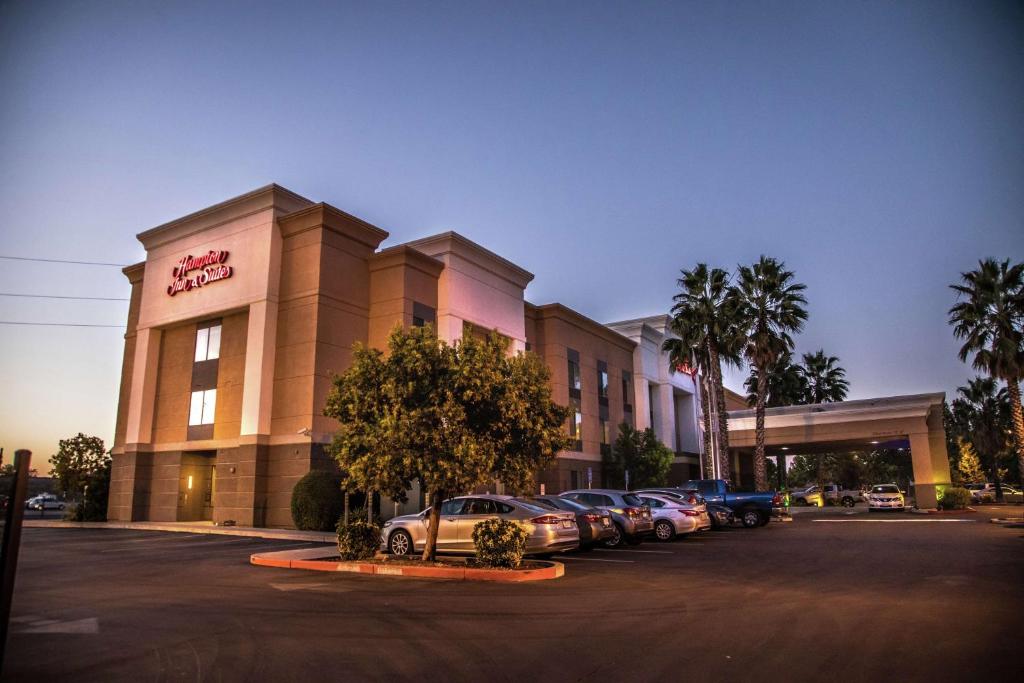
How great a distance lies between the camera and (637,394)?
53.8 meters

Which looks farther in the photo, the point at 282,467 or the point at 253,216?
the point at 253,216

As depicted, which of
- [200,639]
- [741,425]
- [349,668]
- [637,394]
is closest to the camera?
[349,668]

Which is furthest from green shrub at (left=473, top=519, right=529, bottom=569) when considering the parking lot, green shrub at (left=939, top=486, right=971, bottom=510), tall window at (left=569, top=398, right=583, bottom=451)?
green shrub at (left=939, top=486, right=971, bottom=510)

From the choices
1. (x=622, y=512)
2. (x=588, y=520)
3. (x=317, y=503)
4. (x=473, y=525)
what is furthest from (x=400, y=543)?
(x=317, y=503)

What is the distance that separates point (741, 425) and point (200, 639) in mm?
45814

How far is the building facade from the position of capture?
2991cm

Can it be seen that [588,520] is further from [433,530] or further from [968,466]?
[968,466]

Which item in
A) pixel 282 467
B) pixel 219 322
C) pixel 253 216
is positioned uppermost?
pixel 253 216

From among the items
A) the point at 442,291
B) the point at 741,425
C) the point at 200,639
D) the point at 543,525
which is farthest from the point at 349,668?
the point at 741,425

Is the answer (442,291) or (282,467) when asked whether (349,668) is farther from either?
(442,291)

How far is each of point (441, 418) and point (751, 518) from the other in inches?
749

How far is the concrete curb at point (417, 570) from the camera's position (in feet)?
42.7

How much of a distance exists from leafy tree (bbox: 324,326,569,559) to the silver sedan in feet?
3.45

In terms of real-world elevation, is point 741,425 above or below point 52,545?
above
